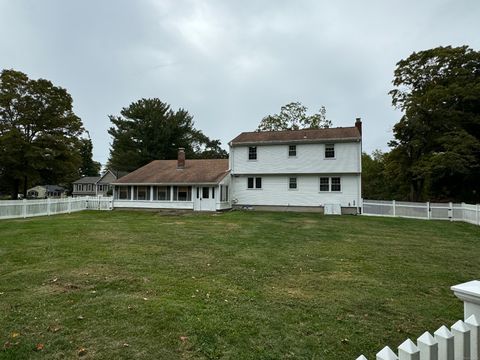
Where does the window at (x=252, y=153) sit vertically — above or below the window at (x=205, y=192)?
above

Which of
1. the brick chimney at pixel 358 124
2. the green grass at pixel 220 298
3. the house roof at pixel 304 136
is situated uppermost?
the brick chimney at pixel 358 124

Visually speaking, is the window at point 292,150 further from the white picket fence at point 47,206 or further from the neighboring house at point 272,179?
the white picket fence at point 47,206

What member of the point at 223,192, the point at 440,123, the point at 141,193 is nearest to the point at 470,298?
the point at 223,192

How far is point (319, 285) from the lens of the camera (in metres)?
5.68

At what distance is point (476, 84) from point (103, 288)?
29870 millimetres

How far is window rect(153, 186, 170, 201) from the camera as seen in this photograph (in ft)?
85.4

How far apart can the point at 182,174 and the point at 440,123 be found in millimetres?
22219

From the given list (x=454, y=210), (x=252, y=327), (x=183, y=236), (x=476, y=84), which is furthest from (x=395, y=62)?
(x=252, y=327)

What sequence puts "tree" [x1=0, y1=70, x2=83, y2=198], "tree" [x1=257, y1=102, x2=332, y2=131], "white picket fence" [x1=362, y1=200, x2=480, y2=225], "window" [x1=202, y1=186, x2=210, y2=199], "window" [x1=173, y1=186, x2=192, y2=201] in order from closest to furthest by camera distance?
"white picket fence" [x1=362, y1=200, x2=480, y2=225], "window" [x1=202, y1=186, x2=210, y2=199], "window" [x1=173, y1=186, x2=192, y2=201], "tree" [x1=0, y1=70, x2=83, y2=198], "tree" [x1=257, y1=102, x2=332, y2=131]

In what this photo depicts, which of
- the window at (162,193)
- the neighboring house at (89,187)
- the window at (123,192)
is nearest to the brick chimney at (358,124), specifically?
the window at (162,193)

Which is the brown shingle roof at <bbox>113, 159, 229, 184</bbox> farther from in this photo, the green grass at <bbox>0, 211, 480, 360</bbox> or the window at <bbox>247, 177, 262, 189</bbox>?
the green grass at <bbox>0, 211, 480, 360</bbox>

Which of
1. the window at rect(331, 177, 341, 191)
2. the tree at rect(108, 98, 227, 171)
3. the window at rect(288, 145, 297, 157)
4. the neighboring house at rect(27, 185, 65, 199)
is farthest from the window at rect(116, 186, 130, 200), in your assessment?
the neighboring house at rect(27, 185, 65, 199)

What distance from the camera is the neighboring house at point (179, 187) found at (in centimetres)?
2459

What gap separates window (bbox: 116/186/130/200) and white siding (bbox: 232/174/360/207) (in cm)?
939
